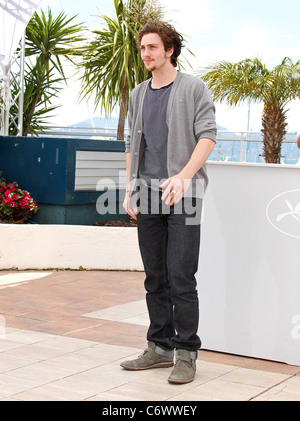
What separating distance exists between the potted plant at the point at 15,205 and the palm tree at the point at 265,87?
5.97 m

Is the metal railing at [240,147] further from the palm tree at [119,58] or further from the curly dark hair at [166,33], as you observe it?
the curly dark hair at [166,33]

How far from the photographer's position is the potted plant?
8.06 meters

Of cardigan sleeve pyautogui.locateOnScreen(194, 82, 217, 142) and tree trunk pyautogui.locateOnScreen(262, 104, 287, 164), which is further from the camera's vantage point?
tree trunk pyautogui.locateOnScreen(262, 104, 287, 164)

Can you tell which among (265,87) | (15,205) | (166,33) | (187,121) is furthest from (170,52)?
(265,87)

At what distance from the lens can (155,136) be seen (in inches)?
150

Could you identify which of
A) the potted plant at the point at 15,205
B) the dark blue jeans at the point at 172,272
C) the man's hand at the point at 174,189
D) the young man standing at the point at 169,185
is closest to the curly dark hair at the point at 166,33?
the young man standing at the point at 169,185

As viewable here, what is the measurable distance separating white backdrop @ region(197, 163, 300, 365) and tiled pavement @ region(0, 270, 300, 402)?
0.53 ft

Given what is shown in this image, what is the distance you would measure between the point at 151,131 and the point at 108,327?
1817 millimetres

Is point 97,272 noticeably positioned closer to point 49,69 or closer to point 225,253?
point 225,253

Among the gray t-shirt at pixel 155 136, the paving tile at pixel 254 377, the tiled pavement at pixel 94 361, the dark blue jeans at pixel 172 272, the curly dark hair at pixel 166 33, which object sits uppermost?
the curly dark hair at pixel 166 33

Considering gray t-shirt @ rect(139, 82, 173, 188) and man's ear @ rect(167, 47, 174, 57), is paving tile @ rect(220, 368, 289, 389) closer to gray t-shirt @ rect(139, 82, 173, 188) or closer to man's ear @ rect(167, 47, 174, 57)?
gray t-shirt @ rect(139, 82, 173, 188)

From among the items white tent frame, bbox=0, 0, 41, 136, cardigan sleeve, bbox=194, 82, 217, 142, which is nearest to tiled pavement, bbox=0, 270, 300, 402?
cardigan sleeve, bbox=194, 82, 217, 142

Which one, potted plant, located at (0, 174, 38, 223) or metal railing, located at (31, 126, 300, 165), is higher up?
metal railing, located at (31, 126, 300, 165)

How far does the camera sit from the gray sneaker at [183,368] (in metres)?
3.66
